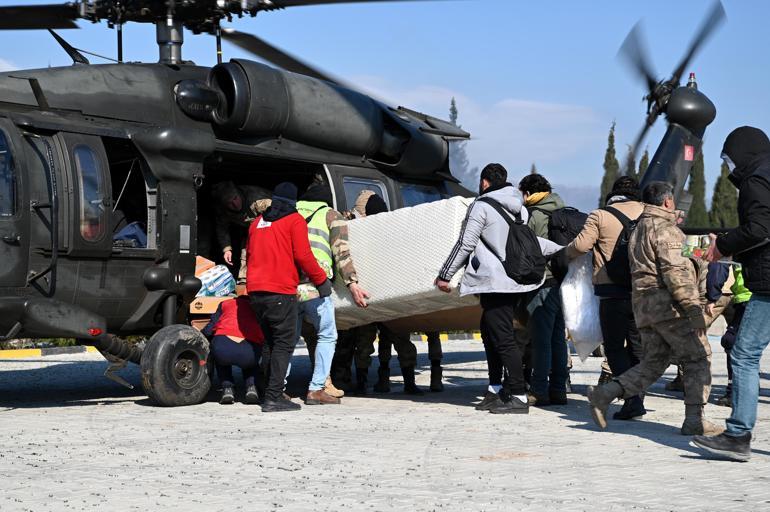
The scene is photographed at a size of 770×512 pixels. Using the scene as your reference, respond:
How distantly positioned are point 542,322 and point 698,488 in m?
3.96

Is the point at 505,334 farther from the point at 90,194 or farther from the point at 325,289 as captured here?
the point at 90,194

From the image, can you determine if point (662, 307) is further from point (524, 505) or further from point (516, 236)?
point (524, 505)

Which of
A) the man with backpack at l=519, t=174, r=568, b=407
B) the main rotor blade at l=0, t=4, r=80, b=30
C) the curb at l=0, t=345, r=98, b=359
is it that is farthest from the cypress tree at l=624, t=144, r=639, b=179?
the curb at l=0, t=345, r=98, b=359

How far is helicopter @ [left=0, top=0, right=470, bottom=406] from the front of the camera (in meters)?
8.77

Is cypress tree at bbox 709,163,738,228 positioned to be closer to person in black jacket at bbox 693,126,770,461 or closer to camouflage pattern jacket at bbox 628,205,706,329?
camouflage pattern jacket at bbox 628,205,706,329

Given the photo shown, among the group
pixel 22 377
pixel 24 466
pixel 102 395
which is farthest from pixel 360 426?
pixel 22 377

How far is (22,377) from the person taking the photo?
12961mm

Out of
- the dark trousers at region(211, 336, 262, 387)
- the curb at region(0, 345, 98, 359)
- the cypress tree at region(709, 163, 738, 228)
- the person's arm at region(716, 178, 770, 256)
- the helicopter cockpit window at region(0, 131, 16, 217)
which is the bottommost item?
the dark trousers at region(211, 336, 262, 387)

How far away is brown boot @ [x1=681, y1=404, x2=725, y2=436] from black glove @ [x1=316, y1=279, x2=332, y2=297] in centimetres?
315

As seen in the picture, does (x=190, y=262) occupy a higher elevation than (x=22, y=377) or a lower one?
higher

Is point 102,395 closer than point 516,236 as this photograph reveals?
No

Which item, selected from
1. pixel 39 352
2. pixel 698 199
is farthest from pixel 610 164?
pixel 39 352

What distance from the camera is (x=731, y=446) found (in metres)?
6.44

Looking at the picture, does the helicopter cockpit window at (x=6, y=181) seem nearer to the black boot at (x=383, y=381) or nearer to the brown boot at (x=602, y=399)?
the black boot at (x=383, y=381)
